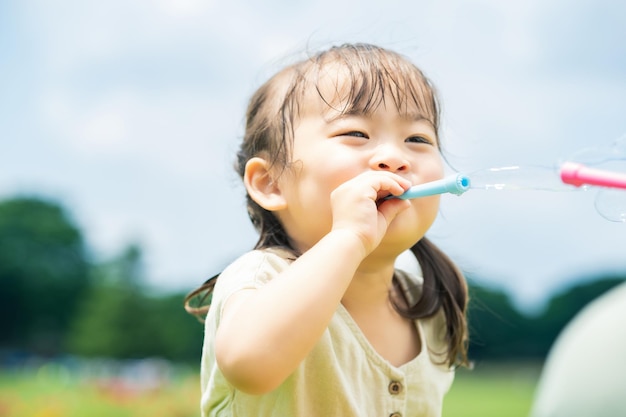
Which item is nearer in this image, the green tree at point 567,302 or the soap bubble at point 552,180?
the soap bubble at point 552,180

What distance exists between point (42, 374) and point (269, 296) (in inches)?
710

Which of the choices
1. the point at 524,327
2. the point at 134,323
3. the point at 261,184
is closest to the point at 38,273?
the point at 134,323

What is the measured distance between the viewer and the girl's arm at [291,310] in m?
1.31

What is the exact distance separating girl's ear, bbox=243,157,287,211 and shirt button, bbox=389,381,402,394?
16.5 inches

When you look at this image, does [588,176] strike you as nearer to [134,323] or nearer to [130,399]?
[130,399]

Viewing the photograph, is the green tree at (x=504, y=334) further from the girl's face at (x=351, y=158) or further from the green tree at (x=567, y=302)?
the girl's face at (x=351, y=158)

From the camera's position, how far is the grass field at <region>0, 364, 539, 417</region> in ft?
36.4

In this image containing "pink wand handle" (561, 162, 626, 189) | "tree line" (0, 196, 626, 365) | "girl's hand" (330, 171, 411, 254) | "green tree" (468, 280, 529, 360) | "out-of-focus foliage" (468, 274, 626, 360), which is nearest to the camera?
"pink wand handle" (561, 162, 626, 189)

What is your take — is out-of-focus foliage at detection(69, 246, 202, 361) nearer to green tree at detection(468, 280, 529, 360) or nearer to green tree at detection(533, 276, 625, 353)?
green tree at detection(468, 280, 529, 360)

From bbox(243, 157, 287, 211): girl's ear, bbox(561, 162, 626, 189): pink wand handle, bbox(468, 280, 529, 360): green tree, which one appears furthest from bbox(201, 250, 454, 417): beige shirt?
bbox(468, 280, 529, 360): green tree

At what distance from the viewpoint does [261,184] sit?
5.74ft

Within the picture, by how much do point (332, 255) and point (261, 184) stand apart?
0.42 metres

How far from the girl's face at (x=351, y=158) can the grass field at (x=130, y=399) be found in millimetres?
9540

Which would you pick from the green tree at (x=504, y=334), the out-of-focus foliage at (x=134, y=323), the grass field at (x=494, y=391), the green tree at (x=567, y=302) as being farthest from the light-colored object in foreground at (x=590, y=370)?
the green tree at (x=567, y=302)
